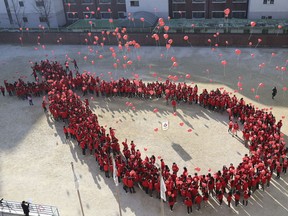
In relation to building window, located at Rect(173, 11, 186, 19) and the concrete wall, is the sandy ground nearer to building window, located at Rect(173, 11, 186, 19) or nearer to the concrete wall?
the concrete wall

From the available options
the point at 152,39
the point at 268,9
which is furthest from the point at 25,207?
the point at 268,9

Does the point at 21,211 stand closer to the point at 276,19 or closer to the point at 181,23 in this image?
the point at 181,23

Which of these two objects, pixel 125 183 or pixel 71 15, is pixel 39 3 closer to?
pixel 71 15

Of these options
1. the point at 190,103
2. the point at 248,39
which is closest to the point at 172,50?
the point at 248,39

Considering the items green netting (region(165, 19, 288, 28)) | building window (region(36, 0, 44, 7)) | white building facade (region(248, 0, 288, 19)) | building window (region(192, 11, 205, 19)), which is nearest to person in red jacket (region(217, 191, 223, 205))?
green netting (region(165, 19, 288, 28))

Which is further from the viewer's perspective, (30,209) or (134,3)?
(134,3)

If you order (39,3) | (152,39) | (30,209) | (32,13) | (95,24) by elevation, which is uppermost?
(39,3)

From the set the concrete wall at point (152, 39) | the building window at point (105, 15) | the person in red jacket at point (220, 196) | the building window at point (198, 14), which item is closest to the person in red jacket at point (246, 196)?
the person in red jacket at point (220, 196)
